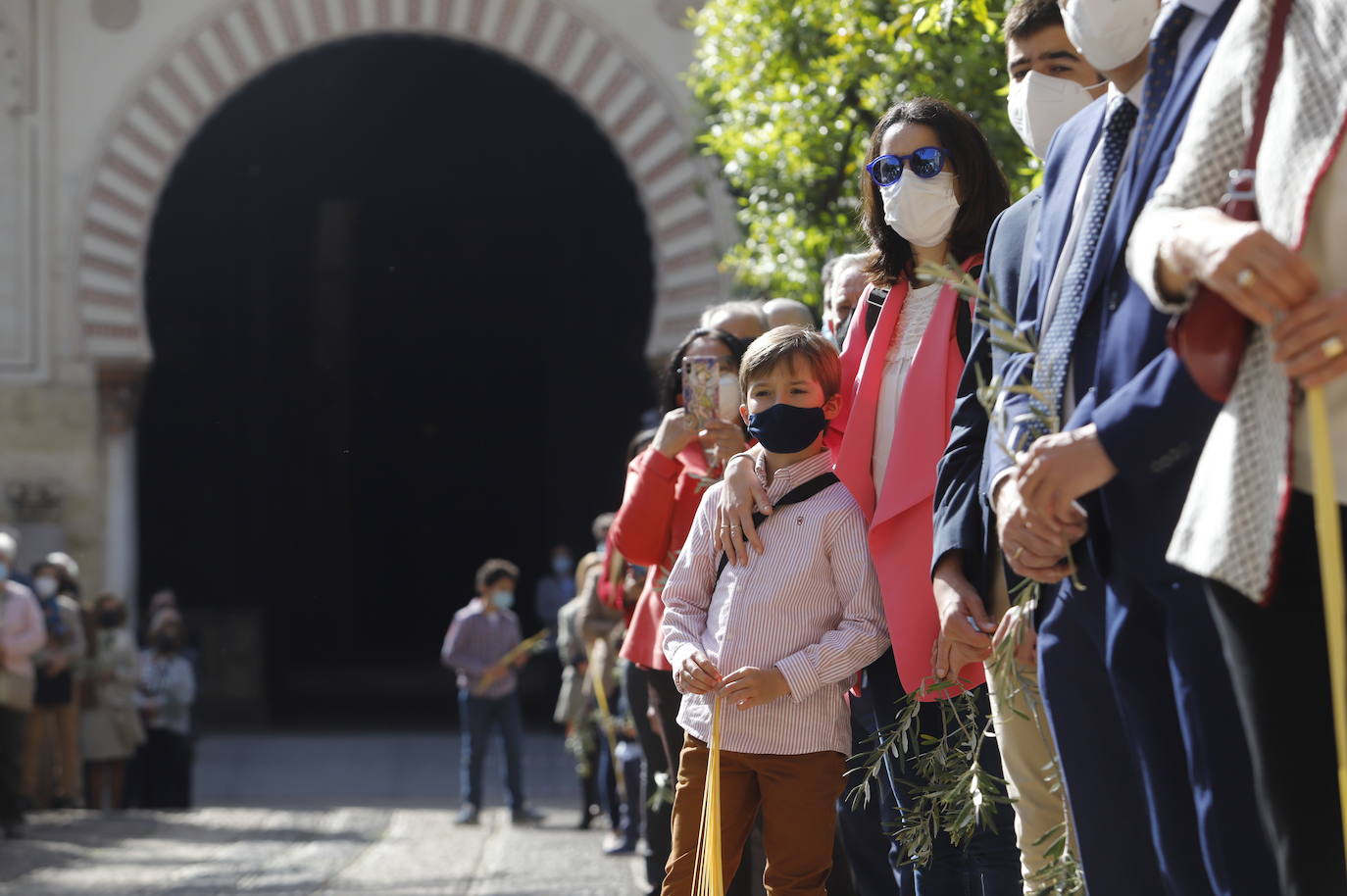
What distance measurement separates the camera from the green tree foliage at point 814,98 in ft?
23.2

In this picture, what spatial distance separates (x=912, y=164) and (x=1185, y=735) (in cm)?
169

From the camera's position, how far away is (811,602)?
369cm

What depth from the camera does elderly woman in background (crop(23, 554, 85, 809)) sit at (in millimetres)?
11453

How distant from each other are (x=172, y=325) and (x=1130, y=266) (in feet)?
52.2

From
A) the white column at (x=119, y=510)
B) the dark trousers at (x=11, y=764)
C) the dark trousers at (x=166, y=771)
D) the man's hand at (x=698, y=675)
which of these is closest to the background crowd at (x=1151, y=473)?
the man's hand at (x=698, y=675)

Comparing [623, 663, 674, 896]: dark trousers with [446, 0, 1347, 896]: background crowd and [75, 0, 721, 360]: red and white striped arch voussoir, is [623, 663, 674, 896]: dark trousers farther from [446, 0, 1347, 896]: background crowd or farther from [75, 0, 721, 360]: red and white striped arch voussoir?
[75, 0, 721, 360]: red and white striped arch voussoir

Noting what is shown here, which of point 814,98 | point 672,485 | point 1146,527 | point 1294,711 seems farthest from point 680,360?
point 814,98

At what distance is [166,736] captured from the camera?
1233 centimetres

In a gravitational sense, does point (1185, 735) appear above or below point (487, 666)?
above

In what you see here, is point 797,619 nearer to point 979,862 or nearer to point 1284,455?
point 979,862

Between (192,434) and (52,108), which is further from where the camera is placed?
(192,434)

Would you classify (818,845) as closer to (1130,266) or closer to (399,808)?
(1130,266)

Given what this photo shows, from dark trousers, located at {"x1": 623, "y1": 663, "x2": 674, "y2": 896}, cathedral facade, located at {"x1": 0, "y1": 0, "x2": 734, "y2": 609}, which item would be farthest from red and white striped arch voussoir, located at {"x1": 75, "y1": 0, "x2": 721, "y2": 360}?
dark trousers, located at {"x1": 623, "y1": 663, "x2": 674, "y2": 896}

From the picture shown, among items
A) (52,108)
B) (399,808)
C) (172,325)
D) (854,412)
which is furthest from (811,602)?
(172,325)
